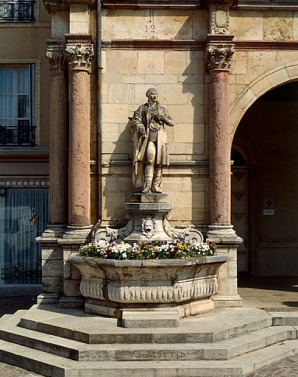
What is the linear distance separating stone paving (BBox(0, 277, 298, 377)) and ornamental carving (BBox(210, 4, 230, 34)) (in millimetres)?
5142

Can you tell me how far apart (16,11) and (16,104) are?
228 cm

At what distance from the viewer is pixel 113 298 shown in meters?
9.73

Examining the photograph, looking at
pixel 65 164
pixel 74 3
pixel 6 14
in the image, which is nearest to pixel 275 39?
pixel 74 3

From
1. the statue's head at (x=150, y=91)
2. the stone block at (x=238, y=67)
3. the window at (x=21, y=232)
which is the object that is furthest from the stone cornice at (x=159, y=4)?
the window at (x=21, y=232)

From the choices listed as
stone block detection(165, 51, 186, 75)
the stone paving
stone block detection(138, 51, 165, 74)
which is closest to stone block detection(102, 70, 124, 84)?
stone block detection(138, 51, 165, 74)

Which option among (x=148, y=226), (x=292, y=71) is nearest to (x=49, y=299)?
(x=148, y=226)

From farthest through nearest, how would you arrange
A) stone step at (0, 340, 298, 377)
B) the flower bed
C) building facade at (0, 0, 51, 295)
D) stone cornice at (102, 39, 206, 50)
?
building facade at (0, 0, 51, 295)
stone cornice at (102, 39, 206, 50)
the flower bed
stone step at (0, 340, 298, 377)

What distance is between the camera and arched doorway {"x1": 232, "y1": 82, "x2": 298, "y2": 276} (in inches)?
619

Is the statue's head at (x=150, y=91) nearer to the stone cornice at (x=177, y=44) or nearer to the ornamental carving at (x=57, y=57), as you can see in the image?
the stone cornice at (x=177, y=44)

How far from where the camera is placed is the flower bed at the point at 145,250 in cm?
977

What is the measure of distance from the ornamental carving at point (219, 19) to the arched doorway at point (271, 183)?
4.72 m

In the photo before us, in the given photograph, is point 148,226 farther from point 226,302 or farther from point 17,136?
point 17,136

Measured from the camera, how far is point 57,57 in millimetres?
11438

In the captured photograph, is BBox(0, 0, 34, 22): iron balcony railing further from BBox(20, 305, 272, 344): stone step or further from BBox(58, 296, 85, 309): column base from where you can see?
BBox(20, 305, 272, 344): stone step
